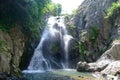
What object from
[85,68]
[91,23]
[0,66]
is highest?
[91,23]

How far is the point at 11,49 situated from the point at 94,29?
70.7 ft

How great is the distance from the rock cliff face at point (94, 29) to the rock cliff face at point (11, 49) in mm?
16317

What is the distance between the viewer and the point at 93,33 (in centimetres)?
4331

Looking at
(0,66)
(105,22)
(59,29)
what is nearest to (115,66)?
(0,66)

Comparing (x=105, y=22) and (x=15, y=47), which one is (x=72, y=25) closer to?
(x=105, y=22)

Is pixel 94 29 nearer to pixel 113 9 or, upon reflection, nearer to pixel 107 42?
pixel 107 42

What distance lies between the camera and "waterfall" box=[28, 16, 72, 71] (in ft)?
125

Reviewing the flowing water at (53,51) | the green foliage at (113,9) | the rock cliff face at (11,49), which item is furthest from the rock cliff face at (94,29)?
the rock cliff face at (11,49)

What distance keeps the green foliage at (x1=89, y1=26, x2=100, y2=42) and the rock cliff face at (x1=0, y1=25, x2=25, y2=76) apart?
16.9 m

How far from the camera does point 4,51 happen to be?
21672 millimetres

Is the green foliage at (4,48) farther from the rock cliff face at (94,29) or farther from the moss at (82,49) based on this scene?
the rock cliff face at (94,29)

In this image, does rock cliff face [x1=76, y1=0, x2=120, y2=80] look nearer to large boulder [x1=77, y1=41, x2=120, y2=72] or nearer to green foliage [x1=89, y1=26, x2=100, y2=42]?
large boulder [x1=77, y1=41, x2=120, y2=72]

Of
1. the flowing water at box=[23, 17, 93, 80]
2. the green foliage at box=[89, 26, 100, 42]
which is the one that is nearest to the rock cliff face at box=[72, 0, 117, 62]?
the green foliage at box=[89, 26, 100, 42]

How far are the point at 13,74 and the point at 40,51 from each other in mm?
18400
